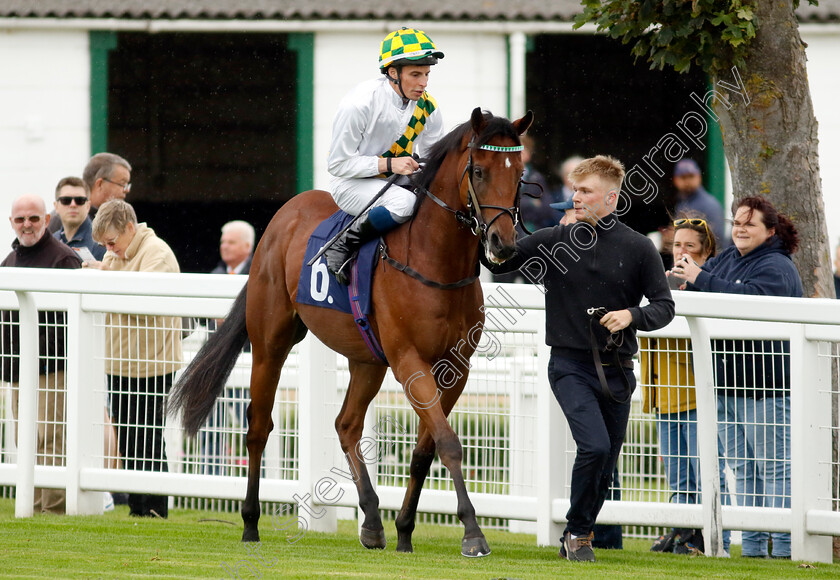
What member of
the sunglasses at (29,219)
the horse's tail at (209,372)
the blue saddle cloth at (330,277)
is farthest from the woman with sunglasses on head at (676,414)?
the sunglasses at (29,219)

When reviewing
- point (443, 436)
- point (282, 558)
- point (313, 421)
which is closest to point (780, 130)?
point (443, 436)

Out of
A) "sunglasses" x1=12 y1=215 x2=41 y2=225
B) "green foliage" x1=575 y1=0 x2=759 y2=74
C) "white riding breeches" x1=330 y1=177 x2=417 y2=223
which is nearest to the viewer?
"white riding breeches" x1=330 y1=177 x2=417 y2=223

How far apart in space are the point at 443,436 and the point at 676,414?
4.27ft

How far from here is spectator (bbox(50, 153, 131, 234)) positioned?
27.0 ft

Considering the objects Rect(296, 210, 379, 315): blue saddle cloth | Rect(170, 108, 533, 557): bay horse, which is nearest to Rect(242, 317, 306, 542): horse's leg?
Rect(170, 108, 533, 557): bay horse

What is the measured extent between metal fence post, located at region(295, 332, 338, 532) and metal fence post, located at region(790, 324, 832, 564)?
7.32 feet

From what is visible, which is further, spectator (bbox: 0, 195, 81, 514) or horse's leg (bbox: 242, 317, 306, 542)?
spectator (bbox: 0, 195, 81, 514)

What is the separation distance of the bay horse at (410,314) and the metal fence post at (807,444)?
143 cm

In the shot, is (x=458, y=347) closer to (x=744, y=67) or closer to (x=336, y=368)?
(x=336, y=368)

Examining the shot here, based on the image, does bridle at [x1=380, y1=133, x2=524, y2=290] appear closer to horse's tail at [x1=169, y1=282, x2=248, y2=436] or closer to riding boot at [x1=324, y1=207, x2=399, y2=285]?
riding boot at [x1=324, y1=207, x2=399, y2=285]

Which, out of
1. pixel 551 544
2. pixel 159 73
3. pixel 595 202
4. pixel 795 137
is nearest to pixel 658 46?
pixel 795 137

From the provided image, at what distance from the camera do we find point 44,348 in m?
6.54

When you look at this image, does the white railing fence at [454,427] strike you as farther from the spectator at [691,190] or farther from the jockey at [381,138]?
the spectator at [691,190]

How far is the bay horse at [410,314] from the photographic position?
4707mm
